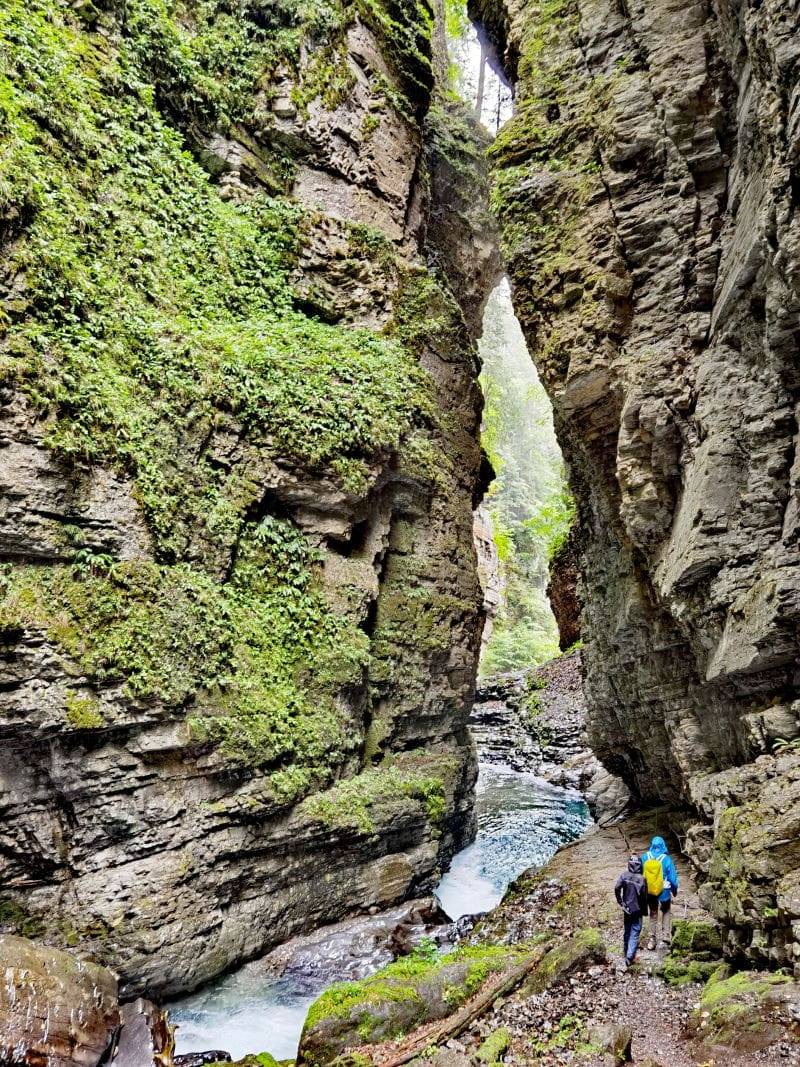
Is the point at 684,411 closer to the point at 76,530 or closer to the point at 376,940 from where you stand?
the point at 76,530

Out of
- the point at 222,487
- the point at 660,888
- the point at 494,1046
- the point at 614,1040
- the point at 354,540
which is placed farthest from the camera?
the point at 354,540

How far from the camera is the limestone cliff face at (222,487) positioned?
886 centimetres

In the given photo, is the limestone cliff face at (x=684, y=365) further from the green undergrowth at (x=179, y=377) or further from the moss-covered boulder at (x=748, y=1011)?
the green undergrowth at (x=179, y=377)

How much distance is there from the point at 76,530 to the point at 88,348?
121 inches


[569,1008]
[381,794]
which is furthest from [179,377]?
[569,1008]

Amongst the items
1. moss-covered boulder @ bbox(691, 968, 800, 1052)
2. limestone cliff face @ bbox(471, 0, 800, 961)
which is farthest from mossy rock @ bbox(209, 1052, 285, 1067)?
limestone cliff face @ bbox(471, 0, 800, 961)

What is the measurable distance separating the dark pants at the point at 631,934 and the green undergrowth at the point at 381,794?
5240mm

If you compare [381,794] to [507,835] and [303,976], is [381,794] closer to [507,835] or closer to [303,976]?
[303,976]

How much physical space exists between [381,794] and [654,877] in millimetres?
5767

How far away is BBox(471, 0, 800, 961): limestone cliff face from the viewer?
658 cm

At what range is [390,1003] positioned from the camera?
23.9 ft

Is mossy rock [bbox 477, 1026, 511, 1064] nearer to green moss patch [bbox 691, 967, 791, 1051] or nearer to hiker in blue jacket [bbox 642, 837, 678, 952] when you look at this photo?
green moss patch [bbox 691, 967, 791, 1051]

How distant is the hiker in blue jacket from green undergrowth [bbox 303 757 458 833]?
17.7ft

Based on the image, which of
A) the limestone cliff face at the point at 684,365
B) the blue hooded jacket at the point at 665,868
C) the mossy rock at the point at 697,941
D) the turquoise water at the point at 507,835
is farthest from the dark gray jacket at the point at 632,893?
the turquoise water at the point at 507,835
